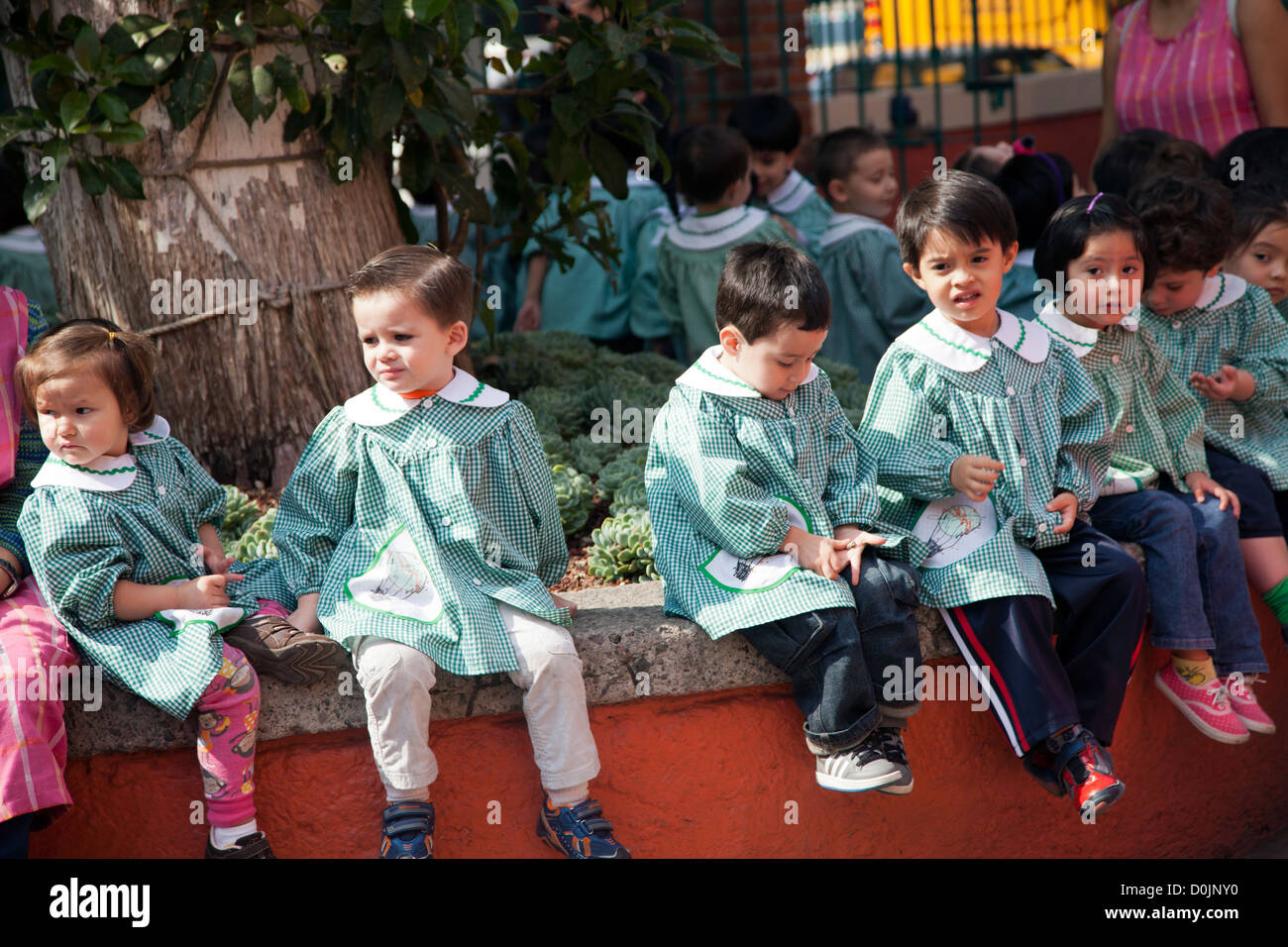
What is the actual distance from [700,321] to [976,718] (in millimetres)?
2349

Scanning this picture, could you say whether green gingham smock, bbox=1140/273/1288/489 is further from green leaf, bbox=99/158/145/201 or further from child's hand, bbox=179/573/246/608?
green leaf, bbox=99/158/145/201

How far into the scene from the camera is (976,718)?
9.41ft

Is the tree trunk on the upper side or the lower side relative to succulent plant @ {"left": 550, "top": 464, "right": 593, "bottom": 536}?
upper

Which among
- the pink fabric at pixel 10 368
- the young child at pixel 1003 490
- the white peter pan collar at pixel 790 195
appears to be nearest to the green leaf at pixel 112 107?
the pink fabric at pixel 10 368

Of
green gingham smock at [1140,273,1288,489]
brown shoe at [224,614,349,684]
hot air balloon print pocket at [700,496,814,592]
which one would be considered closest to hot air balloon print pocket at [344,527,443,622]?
brown shoe at [224,614,349,684]

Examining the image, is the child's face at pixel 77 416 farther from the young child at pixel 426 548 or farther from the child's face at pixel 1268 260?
the child's face at pixel 1268 260

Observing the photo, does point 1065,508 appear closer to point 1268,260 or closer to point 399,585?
point 1268,260

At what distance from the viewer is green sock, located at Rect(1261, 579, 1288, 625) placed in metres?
3.22

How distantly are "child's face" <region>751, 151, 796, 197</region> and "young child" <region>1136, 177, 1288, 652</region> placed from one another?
2236 mm

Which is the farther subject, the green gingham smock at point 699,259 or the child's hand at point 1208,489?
the green gingham smock at point 699,259

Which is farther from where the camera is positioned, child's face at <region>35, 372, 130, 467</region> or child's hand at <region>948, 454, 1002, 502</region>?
child's hand at <region>948, 454, 1002, 502</region>

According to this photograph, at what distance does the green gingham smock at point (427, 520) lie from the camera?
8.18 ft

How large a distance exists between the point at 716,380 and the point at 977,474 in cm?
57

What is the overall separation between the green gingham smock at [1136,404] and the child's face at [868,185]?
221 centimetres
